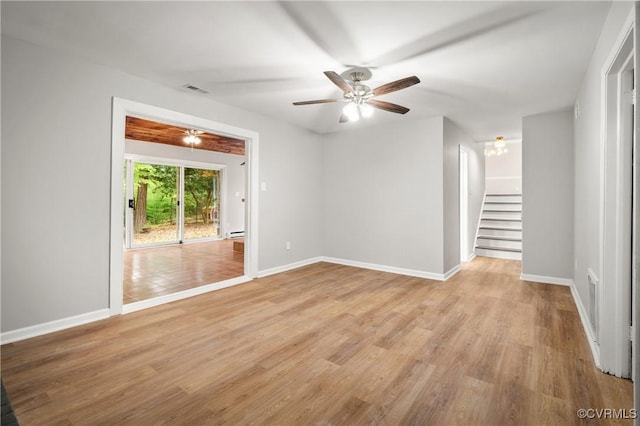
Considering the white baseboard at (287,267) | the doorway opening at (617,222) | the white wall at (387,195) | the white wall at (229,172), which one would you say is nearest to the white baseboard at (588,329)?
the doorway opening at (617,222)

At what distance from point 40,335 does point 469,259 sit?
244 inches

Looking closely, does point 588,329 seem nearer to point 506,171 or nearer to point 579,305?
point 579,305

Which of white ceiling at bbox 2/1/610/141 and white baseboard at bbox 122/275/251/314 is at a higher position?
white ceiling at bbox 2/1/610/141

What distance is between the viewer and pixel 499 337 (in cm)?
250

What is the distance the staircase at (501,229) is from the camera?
589 cm

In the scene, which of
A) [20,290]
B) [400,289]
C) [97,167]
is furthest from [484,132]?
[20,290]

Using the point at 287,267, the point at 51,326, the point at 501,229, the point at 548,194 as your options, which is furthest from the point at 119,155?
the point at 501,229

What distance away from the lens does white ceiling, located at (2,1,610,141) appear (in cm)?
198

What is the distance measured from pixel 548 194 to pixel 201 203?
25.8 feet

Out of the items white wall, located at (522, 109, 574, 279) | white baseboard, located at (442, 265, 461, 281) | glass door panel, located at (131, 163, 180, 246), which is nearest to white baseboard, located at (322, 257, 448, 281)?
white baseboard, located at (442, 265, 461, 281)

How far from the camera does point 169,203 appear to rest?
7746mm

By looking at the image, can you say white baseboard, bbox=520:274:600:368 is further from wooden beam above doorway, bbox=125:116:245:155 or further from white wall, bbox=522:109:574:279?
wooden beam above doorway, bbox=125:116:245:155

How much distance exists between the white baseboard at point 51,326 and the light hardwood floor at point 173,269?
43cm

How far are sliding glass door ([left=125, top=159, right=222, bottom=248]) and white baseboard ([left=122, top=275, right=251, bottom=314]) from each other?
4.29 metres
